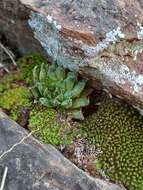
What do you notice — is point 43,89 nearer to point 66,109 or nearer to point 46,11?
point 66,109

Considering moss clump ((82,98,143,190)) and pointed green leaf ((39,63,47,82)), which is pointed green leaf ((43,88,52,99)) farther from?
moss clump ((82,98,143,190))

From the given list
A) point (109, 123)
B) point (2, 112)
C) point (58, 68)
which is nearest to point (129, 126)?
point (109, 123)

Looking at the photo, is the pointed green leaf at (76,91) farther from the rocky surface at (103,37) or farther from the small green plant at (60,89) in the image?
the rocky surface at (103,37)

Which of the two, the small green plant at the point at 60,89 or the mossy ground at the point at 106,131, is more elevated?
the small green plant at the point at 60,89

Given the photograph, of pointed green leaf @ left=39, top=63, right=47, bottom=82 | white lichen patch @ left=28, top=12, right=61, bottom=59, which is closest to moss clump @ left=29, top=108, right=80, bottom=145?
pointed green leaf @ left=39, top=63, right=47, bottom=82

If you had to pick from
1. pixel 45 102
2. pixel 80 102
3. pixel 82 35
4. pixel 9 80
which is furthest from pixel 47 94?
pixel 82 35

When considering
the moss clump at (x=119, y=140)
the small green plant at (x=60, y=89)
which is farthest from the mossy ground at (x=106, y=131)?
the small green plant at (x=60, y=89)
